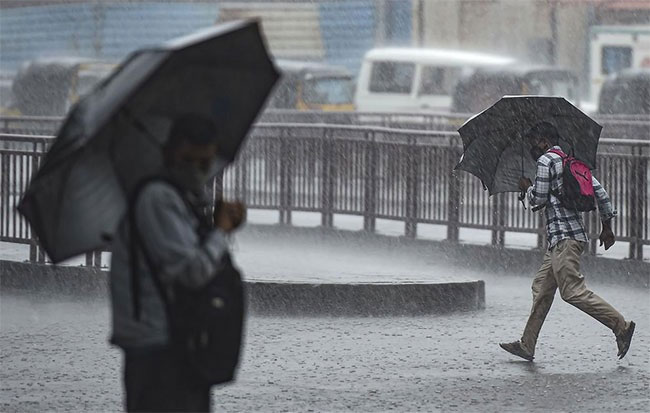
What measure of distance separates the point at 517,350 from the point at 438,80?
995 inches

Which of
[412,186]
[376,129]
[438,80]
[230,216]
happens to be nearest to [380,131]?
[376,129]

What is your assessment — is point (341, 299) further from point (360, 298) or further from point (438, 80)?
point (438, 80)

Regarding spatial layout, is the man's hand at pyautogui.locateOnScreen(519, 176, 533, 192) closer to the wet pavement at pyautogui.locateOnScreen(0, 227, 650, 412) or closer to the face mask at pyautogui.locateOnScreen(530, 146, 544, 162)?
the face mask at pyautogui.locateOnScreen(530, 146, 544, 162)

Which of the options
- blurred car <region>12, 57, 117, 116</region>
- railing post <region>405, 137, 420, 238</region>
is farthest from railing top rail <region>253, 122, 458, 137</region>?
blurred car <region>12, 57, 117, 116</region>

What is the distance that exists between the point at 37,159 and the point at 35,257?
0.78 m

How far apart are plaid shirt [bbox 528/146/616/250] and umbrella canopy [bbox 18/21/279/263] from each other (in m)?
4.36

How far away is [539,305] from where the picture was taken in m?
9.79

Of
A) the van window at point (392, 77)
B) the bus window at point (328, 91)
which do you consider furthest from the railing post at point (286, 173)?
the van window at point (392, 77)

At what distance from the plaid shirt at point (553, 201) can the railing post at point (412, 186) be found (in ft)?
20.5

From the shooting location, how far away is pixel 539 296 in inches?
387

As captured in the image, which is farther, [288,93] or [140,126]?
[288,93]

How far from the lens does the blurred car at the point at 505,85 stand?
31.5 m

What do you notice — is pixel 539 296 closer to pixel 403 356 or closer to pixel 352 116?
pixel 403 356

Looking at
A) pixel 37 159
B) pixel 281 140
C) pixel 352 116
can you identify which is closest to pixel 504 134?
pixel 37 159
